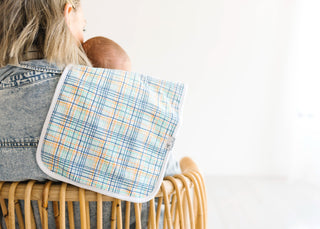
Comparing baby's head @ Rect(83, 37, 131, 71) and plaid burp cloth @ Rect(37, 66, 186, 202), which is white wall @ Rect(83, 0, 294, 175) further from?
plaid burp cloth @ Rect(37, 66, 186, 202)

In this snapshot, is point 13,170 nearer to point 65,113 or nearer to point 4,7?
point 65,113

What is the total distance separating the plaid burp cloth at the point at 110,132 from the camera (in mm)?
681

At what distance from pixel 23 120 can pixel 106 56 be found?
1.09ft

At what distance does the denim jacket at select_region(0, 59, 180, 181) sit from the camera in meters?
0.68

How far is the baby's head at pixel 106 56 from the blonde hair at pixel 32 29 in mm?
168

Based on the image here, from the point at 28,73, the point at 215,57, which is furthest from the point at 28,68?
the point at 215,57

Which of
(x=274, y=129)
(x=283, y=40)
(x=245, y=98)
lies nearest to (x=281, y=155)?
(x=274, y=129)

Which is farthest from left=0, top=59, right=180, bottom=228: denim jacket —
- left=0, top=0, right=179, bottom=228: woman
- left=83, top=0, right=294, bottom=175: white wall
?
left=83, top=0, right=294, bottom=175: white wall

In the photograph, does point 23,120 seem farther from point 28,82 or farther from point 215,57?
point 215,57

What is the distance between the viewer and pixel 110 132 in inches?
27.1

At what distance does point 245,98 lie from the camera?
3.09 metres

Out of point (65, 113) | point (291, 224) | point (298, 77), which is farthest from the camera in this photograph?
point (298, 77)

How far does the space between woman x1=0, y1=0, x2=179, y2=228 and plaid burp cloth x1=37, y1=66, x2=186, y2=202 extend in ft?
0.09

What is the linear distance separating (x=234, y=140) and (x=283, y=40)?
910 mm
